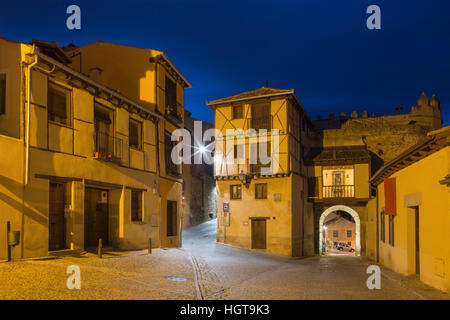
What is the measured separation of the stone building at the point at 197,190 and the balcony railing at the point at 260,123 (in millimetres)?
9738

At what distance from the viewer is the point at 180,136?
22906mm

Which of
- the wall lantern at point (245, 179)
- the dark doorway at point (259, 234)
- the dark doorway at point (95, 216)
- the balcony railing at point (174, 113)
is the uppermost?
the balcony railing at point (174, 113)

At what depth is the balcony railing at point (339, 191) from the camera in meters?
28.0

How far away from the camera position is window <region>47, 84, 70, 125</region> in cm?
1340

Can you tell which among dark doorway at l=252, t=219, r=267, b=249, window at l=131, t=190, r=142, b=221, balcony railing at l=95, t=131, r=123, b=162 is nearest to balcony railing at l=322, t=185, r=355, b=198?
dark doorway at l=252, t=219, r=267, b=249

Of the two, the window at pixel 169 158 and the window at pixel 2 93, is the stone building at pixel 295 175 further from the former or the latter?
the window at pixel 2 93

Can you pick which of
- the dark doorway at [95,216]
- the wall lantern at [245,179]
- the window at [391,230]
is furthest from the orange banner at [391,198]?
the dark doorway at [95,216]

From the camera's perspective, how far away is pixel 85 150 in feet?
48.0

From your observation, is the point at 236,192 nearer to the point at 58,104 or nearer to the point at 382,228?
the point at 382,228

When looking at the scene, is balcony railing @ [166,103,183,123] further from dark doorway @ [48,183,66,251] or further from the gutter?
dark doorway @ [48,183,66,251]

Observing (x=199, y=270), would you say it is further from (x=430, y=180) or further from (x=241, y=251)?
(x=241, y=251)

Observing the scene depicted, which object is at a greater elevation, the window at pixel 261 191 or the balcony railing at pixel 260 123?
the balcony railing at pixel 260 123

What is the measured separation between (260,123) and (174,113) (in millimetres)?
6885

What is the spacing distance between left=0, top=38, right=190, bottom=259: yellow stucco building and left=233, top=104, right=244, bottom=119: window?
19.1ft
